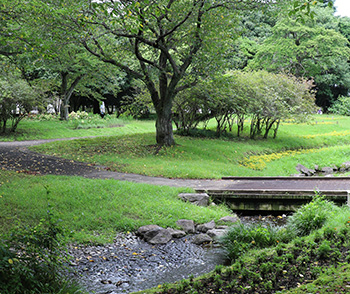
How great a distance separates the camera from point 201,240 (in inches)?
285

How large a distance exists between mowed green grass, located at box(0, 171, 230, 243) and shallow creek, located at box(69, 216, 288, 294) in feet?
1.58

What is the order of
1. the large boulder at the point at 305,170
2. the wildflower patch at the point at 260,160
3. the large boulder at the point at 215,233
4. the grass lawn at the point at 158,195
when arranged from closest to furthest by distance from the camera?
the grass lawn at the point at 158,195 < the large boulder at the point at 215,233 < the wildflower patch at the point at 260,160 < the large boulder at the point at 305,170

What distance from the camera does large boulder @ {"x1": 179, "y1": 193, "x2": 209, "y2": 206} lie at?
30.2 ft

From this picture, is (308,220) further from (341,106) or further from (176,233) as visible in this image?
(341,106)

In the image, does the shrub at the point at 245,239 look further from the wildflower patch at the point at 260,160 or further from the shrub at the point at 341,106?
the shrub at the point at 341,106

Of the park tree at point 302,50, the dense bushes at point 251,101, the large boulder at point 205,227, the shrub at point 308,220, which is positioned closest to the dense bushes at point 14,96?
the dense bushes at point 251,101

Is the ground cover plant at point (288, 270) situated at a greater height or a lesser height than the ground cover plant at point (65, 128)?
lesser

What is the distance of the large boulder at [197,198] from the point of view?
9.21m

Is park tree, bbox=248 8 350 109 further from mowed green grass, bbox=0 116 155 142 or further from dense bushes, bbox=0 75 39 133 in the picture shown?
dense bushes, bbox=0 75 39 133

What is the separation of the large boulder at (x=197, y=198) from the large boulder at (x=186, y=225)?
4.22 feet

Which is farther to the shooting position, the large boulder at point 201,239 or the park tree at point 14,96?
the park tree at point 14,96

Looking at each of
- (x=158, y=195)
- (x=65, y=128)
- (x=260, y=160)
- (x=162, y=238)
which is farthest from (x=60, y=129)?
(x=162, y=238)

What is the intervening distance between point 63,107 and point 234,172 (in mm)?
17630

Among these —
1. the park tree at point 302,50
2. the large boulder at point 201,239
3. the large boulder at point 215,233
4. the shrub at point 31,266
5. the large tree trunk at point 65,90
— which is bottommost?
the large boulder at point 201,239
